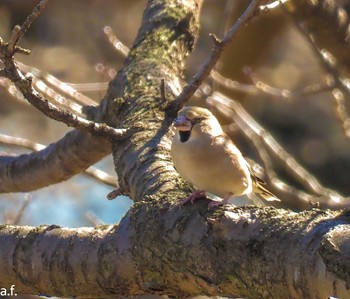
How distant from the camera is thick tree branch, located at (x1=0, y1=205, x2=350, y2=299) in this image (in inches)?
71.8

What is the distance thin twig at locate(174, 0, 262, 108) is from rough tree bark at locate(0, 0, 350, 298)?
0.07 meters

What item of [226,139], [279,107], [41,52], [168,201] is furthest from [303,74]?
[168,201]

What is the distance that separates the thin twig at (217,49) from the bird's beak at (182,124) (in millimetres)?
69

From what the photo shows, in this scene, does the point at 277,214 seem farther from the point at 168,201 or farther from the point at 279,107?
the point at 279,107

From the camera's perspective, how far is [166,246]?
7.03 ft

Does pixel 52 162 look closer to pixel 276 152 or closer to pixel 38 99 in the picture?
pixel 38 99

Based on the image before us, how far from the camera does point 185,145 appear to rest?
2822 millimetres

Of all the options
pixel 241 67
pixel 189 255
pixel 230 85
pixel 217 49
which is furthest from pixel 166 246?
pixel 241 67

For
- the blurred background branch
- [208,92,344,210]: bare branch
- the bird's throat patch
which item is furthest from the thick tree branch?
the blurred background branch

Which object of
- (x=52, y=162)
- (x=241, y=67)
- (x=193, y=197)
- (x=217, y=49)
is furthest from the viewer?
(x=241, y=67)

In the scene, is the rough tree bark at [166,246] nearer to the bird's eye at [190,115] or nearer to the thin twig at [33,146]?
the bird's eye at [190,115]

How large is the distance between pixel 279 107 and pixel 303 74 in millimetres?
474

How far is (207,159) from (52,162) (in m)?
0.74

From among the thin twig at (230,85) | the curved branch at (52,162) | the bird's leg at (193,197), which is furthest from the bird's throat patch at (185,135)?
the thin twig at (230,85)
